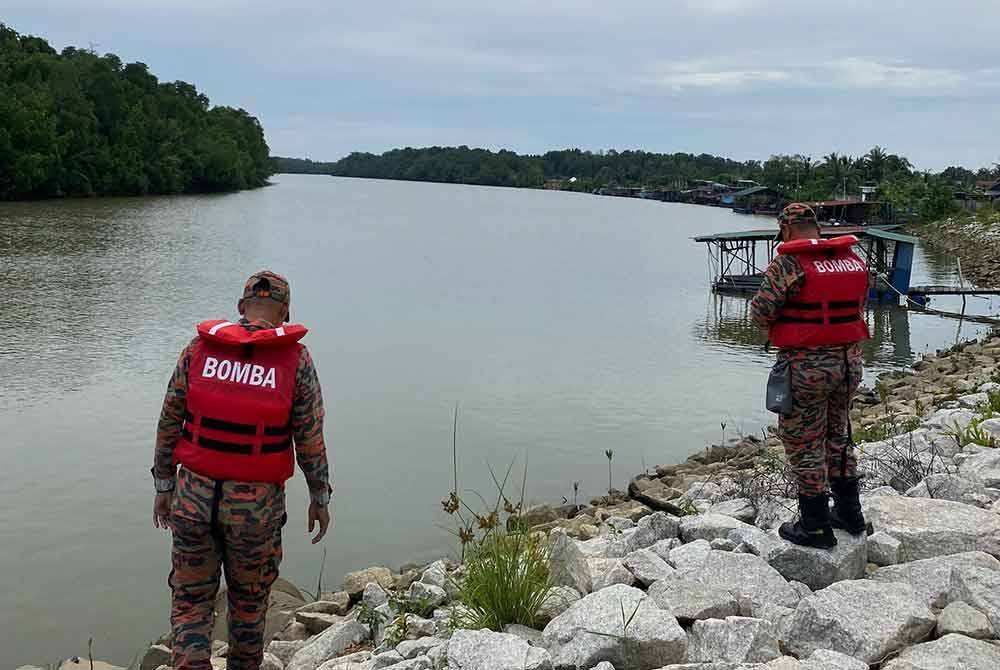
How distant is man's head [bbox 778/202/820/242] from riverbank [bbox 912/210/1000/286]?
3763cm

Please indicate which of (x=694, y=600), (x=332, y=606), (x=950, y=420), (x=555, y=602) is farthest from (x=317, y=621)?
(x=950, y=420)

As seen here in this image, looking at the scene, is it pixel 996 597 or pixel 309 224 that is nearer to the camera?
pixel 996 597

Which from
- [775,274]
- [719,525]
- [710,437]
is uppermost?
[775,274]

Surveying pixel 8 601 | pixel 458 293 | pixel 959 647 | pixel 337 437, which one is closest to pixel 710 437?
pixel 337 437

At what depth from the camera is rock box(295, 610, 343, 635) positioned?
6.65 m

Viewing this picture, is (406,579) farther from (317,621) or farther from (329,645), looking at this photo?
(329,645)

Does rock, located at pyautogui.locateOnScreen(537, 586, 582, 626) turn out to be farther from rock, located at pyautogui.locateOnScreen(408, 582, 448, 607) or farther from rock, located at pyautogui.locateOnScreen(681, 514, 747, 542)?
rock, located at pyautogui.locateOnScreen(681, 514, 747, 542)

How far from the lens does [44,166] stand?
7219 centimetres

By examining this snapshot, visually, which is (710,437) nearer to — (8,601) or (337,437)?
(337,437)

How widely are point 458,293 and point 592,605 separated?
Result: 90.5 ft

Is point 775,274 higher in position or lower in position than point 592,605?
higher

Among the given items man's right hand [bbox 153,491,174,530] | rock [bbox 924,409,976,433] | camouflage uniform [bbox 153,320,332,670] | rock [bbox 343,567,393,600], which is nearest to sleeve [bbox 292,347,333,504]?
camouflage uniform [bbox 153,320,332,670]

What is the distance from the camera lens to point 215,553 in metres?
4.34

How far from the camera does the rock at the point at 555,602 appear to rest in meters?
4.94
